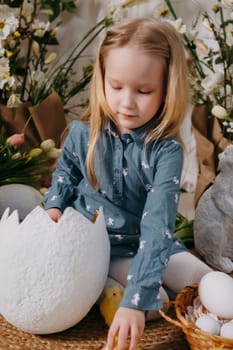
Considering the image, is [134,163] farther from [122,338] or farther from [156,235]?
[122,338]

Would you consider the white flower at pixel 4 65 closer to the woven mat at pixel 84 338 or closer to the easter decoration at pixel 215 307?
the woven mat at pixel 84 338

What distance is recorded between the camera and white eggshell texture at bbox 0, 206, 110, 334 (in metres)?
1.29

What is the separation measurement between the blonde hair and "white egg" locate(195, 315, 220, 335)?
15.6 inches

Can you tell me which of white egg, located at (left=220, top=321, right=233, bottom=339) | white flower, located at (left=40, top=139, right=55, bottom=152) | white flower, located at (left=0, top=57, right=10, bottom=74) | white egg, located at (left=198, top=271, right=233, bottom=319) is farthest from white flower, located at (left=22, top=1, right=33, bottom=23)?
white egg, located at (left=220, top=321, right=233, bottom=339)

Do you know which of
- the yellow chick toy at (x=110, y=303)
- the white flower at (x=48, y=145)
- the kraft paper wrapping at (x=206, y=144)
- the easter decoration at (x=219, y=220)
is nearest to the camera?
the yellow chick toy at (x=110, y=303)

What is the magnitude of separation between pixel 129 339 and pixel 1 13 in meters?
1.11

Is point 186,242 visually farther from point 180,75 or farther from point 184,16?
point 184,16

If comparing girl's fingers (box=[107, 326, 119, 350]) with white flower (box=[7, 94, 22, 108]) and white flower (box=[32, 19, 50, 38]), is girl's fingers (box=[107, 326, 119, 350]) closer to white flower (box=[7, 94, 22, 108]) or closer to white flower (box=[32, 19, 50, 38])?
white flower (box=[7, 94, 22, 108])

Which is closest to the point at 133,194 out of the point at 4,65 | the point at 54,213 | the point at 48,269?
the point at 54,213

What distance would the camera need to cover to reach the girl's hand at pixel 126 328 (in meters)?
1.20

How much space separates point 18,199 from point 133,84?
1.88ft

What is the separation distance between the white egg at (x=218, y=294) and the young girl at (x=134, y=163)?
0.32 feet

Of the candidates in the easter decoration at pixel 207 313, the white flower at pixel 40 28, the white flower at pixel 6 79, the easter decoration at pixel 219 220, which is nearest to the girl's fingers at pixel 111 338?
the easter decoration at pixel 207 313

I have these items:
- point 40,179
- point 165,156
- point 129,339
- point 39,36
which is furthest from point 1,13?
point 129,339
